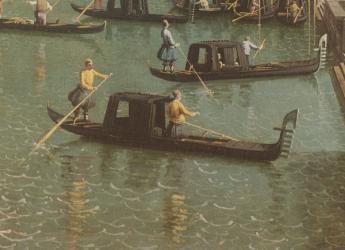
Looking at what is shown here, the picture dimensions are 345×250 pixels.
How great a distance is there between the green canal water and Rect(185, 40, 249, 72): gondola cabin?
21.9 inches

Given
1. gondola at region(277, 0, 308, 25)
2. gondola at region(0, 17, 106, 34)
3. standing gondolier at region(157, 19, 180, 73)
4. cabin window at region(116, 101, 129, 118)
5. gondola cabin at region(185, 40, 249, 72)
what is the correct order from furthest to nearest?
1. gondola at region(277, 0, 308, 25)
2. gondola at region(0, 17, 106, 34)
3. standing gondolier at region(157, 19, 180, 73)
4. gondola cabin at region(185, 40, 249, 72)
5. cabin window at region(116, 101, 129, 118)

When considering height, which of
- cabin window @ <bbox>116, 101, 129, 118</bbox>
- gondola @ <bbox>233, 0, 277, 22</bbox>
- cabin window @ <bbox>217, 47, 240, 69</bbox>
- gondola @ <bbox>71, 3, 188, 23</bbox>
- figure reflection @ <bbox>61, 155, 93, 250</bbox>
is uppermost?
gondola @ <bbox>233, 0, 277, 22</bbox>

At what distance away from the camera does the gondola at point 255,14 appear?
125 ft

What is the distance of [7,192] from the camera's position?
1666 cm

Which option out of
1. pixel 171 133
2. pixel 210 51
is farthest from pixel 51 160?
pixel 210 51

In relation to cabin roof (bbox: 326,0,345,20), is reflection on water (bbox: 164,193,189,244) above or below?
below

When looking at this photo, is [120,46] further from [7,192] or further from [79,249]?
[79,249]

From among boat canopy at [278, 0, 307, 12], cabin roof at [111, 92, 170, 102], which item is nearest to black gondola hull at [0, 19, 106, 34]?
boat canopy at [278, 0, 307, 12]

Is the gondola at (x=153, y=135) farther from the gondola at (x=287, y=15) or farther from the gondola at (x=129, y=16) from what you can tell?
the gondola at (x=287, y=15)

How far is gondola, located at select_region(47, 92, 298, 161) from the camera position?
18516mm

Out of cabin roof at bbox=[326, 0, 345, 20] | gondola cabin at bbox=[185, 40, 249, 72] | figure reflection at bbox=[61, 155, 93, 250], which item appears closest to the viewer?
figure reflection at bbox=[61, 155, 93, 250]

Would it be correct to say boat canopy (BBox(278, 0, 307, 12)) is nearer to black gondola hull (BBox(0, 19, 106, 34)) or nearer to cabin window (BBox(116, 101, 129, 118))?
Answer: black gondola hull (BBox(0, 19, 106, 34))

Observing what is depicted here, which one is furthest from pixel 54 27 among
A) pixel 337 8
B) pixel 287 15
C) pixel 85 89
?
pixel 85 89

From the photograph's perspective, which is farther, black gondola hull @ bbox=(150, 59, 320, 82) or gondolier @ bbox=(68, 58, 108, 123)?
black gondola hull @ bbox=(150, 59, 320, 82)
